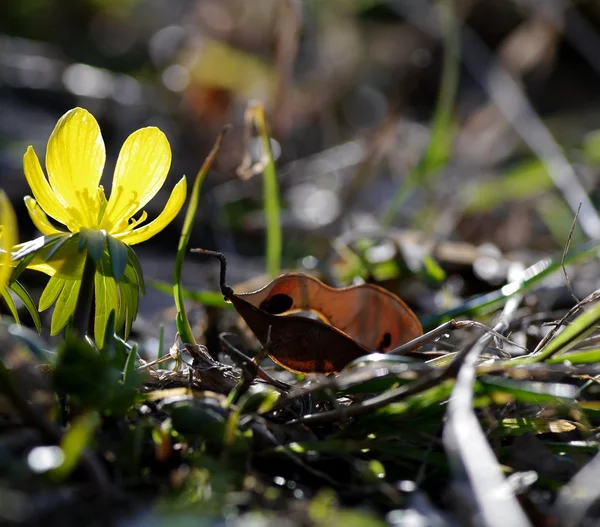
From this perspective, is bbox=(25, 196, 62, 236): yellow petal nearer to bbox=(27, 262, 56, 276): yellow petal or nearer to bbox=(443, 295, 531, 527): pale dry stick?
bbox=(27, 262, 56, 276): yellow petal

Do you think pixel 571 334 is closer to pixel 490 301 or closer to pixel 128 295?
pixel 490 301

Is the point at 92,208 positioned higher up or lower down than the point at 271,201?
lower down

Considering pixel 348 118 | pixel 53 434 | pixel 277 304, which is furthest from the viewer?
pixel 348 118

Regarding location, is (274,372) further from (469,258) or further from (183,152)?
(183,152)

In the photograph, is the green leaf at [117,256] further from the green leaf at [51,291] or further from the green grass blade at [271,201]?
the green grass blade at [271,201]

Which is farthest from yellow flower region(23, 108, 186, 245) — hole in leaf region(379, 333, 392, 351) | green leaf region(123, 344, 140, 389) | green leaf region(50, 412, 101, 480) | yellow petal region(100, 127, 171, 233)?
hole in leaf region(379, 333, 392, 351)

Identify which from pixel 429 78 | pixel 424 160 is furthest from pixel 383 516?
pixel 429 78

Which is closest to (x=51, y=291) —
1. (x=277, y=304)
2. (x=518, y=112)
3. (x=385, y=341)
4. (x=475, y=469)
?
(x=277, y=304)

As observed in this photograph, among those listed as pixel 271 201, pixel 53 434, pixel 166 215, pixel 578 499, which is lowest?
pixel 578 499
